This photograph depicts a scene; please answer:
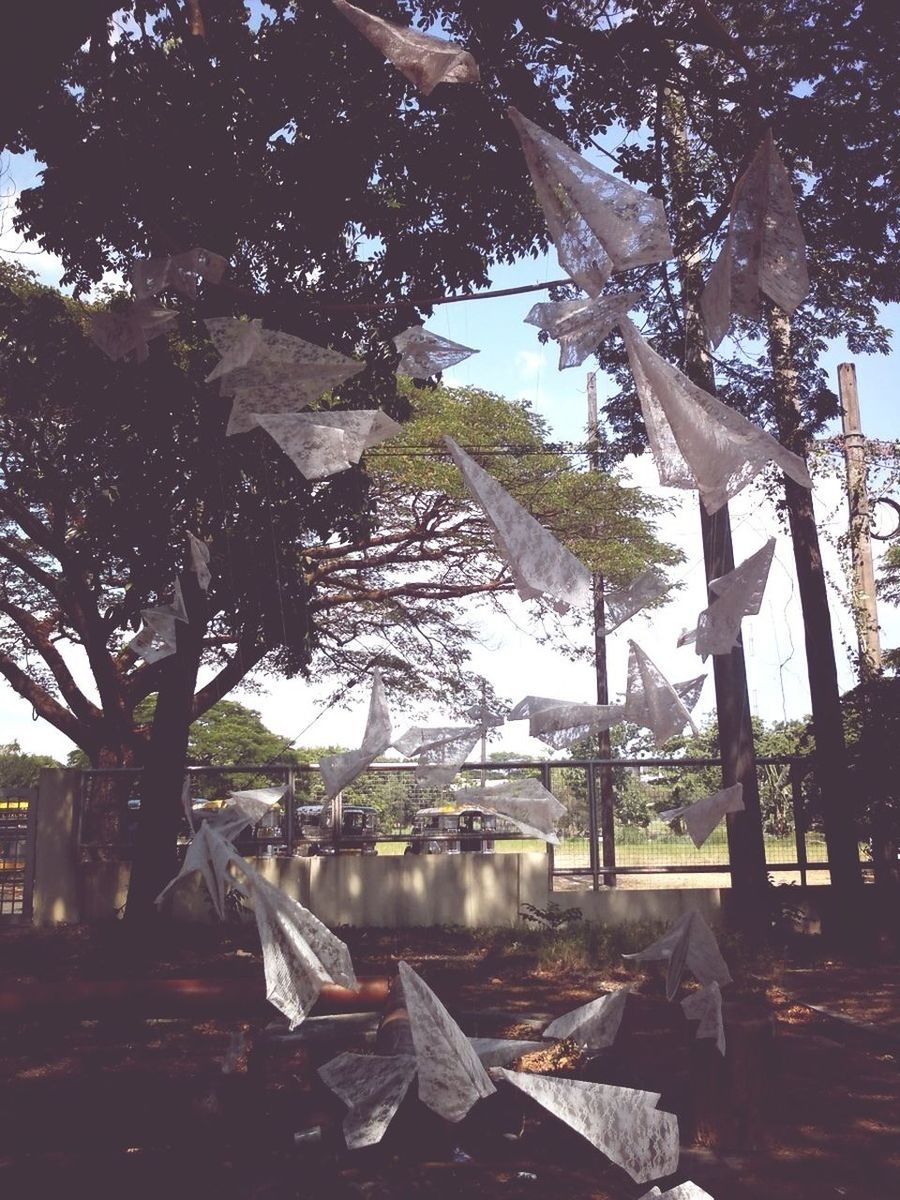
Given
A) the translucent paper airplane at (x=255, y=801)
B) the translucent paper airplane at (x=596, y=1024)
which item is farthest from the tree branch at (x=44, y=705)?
the translucent paper airplane at (x=596, y=1024)

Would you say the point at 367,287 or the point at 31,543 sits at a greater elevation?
the point at 31,543

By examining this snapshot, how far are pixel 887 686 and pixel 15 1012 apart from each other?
24.4 ft

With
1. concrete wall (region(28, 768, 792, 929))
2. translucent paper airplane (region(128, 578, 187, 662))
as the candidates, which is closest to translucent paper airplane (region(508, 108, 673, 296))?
translucent paper airplane (region(128, 578, 187, 662))

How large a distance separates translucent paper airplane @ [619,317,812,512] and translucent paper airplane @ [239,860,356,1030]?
177 centimetres

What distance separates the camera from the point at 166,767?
24.9 ft

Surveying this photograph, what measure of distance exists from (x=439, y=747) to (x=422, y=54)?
3.41 m

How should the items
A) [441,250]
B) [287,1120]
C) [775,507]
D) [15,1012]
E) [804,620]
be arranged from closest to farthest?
1. [287,1120]
2. [15,1012]
3. [441,250]
4. [804,620]
5. [775,507]

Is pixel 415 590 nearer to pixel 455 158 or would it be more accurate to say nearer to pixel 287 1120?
pixel 455 158

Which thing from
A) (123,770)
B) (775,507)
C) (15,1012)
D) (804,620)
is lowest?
(15,1012)

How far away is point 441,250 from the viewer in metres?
5.68

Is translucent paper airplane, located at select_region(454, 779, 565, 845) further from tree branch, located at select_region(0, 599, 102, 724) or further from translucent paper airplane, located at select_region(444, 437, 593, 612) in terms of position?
tree branch, located at select_region(0, 599, 102, 724)

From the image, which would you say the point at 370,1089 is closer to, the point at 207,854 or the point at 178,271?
the point at 207,854

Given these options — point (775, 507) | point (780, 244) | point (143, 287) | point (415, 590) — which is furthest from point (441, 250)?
point (415, 590)

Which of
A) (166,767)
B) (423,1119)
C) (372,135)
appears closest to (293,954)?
(423,1119)
